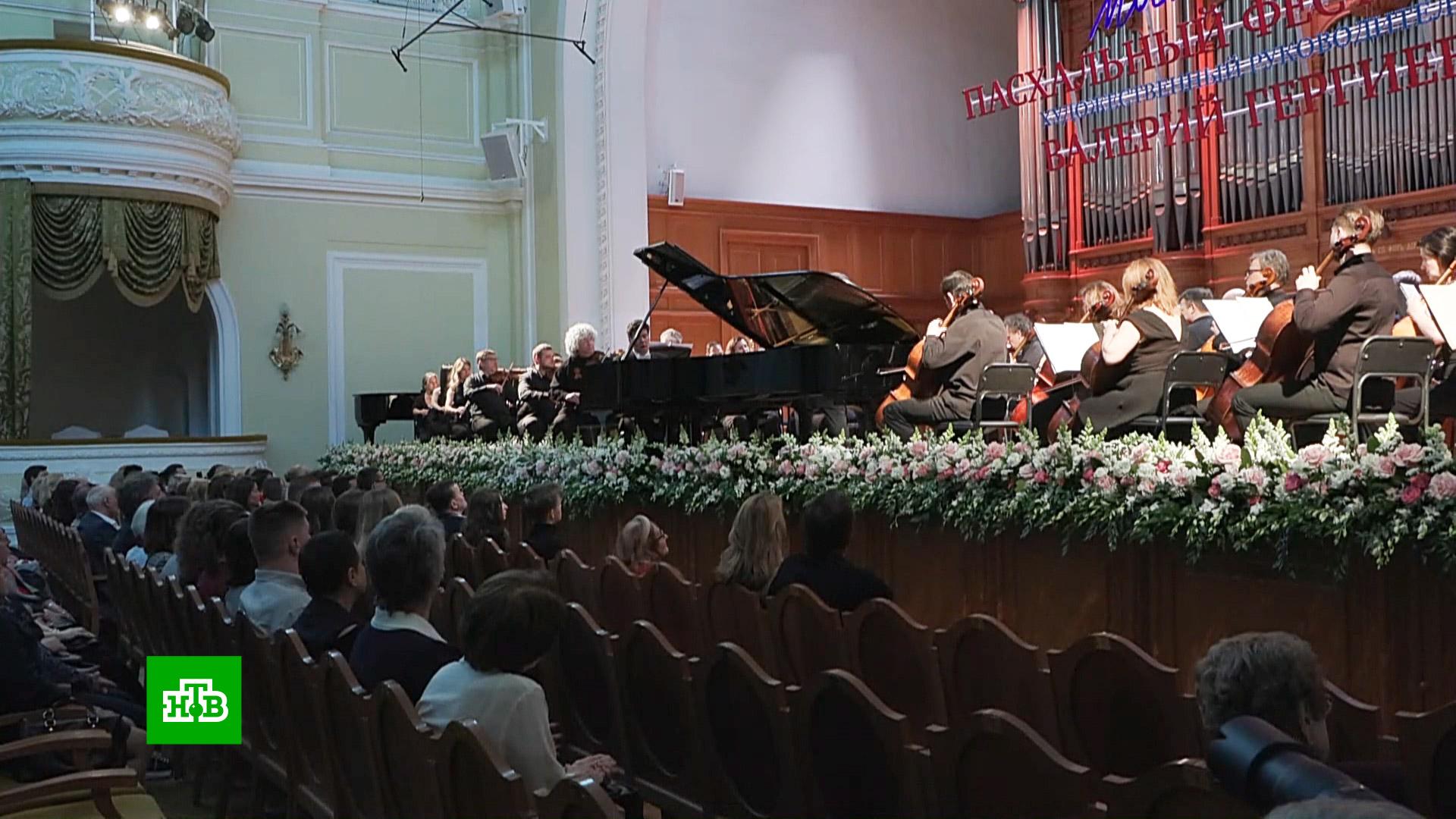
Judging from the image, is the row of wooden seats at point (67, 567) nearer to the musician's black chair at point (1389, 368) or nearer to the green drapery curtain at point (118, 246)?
the green drapery curtain at point (118, 246)

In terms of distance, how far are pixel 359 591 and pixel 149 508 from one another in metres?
2.47

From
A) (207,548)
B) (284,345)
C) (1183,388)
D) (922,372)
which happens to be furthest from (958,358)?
(284,345)

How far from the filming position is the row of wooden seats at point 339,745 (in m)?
2.12

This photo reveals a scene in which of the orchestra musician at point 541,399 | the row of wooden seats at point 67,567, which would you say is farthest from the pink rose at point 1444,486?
the orchestra musician at point 541,399

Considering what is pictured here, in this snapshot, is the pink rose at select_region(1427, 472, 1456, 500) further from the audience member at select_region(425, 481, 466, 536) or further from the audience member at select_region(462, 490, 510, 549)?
the audience member at select_region(425, 481, 466, 536)

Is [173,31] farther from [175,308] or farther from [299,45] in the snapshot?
[175,308]

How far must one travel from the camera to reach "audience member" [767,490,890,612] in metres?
3.84

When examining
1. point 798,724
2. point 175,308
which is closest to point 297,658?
point 798,724

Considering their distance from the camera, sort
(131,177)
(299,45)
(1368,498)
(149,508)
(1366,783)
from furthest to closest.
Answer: (299,45), (131,177), (149,508), (1368,498), (1366,783)

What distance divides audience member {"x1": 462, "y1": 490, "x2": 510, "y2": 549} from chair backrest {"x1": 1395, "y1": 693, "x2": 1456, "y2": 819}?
4.09m

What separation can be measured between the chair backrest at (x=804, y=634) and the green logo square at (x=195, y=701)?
4.70 ft

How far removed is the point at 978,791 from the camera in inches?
83.7

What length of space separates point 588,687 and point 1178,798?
197 cm

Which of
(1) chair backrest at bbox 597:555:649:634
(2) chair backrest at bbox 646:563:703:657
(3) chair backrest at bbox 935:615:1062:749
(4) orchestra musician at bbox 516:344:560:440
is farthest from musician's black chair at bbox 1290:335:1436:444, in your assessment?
(4) orchestra musician at bbox 516:344:560:440
